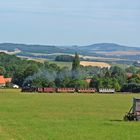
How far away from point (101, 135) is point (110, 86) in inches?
4865

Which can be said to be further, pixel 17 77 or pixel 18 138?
pixel 17 77

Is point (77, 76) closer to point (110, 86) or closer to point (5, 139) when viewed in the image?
point (110, 86)

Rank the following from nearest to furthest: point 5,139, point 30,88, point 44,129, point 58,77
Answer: point 5,139
point 44,129
point 30,88
point 58,77

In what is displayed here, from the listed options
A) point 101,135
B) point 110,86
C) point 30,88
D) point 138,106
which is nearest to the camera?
point 101,135

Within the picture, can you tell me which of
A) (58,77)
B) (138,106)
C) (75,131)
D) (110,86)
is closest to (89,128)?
(75,131)

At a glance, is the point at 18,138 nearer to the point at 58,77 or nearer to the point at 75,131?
the point at 75,131

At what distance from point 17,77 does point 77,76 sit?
18692mm

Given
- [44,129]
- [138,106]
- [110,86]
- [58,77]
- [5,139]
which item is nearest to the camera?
[5,139]

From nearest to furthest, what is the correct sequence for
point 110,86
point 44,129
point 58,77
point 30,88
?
1. point 44,129
2. point 30,88
3. point 110,86
4. point 58,77

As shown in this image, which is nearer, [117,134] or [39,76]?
[117,134]

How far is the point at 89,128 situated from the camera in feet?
120

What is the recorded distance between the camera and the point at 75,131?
34156 millimetres

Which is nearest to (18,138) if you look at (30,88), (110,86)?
(30,88)

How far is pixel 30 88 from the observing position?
141 meters
